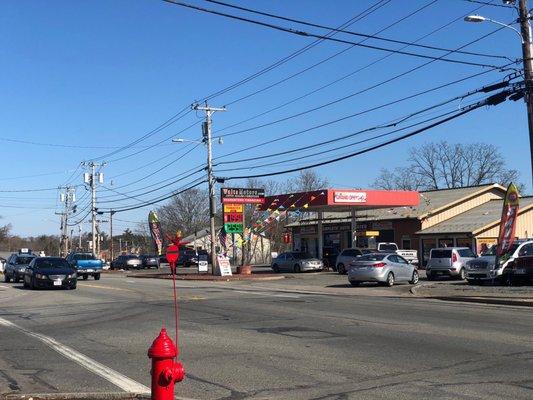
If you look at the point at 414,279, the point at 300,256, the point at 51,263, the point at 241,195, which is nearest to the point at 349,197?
the point at 300,256

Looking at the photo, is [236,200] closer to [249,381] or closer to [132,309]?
[132,309]

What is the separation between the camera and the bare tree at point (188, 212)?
109 m

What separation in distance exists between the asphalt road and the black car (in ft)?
28.1

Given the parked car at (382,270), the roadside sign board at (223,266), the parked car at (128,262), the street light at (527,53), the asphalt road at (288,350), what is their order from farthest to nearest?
1. the parked car at (128,262)
2. the roadside sign board at (223,266)
3. the parked car at (382,270)
4. the street light at (527,53)
5. the asphalt road at (288,350)

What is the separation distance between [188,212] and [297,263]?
6690cm

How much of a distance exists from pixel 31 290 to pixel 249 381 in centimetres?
2159

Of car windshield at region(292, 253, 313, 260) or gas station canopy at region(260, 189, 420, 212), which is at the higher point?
gas station canopy at region(260, 189, 420, 212)

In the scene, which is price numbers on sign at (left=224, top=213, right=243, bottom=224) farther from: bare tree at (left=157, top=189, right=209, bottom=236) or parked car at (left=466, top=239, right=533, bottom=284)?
bare tree at (left=157, top=189, right=209, bottom=236)

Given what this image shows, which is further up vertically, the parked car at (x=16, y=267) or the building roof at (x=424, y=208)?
the building roof at (x=424, y=208)

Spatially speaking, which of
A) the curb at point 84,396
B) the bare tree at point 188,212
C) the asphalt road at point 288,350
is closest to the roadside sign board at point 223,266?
the asphalt road at point 288,350

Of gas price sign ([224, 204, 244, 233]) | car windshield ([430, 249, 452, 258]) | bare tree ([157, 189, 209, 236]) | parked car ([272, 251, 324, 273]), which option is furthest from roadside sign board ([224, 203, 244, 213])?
bare tree ([157, 189, 209, 236])

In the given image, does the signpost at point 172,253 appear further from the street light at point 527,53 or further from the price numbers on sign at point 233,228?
the price numbers on sign at point 233,228

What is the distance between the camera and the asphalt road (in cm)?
777

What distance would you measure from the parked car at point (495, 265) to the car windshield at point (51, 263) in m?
17.5
